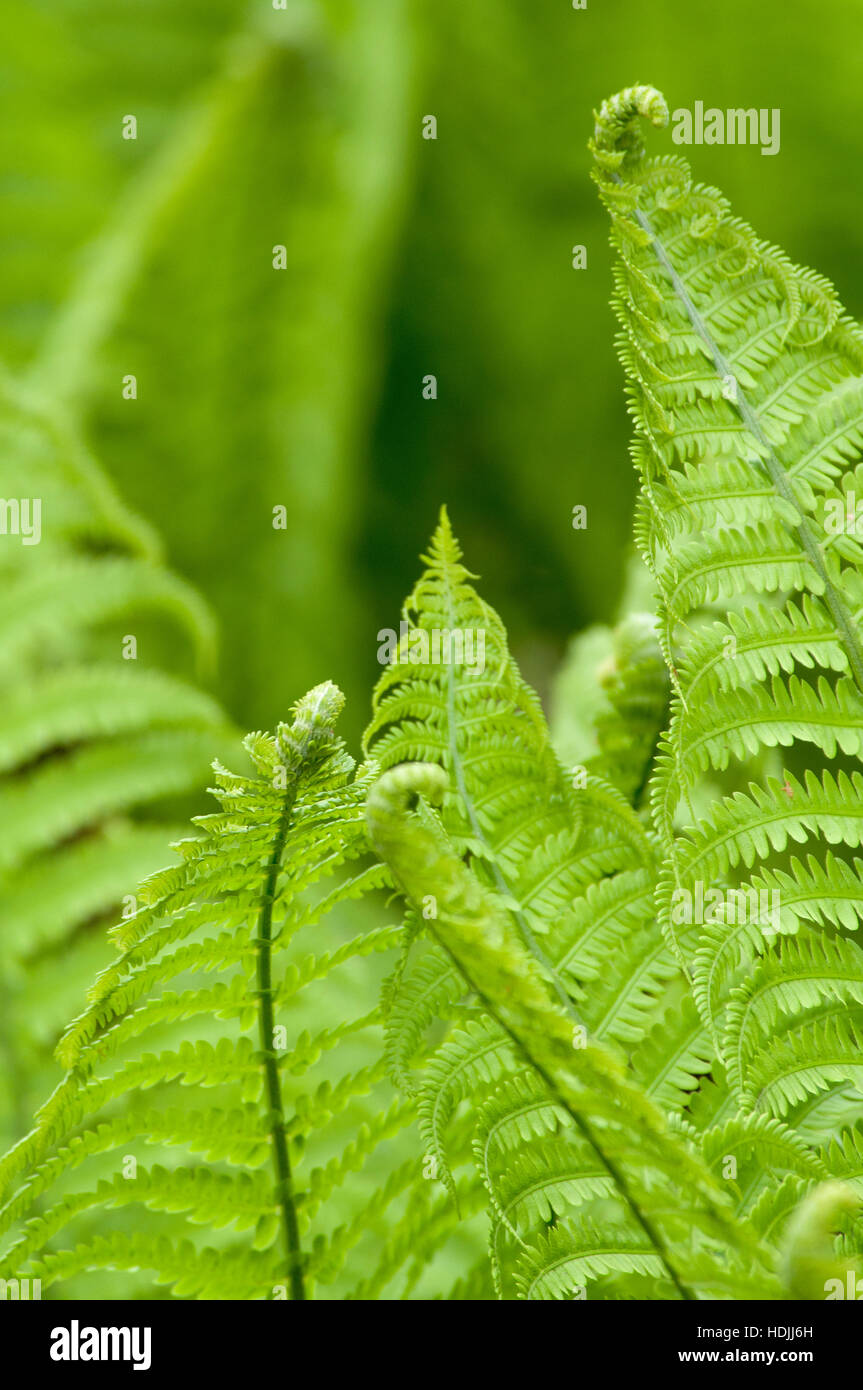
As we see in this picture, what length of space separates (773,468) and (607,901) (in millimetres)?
200

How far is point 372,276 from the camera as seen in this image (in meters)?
2.13

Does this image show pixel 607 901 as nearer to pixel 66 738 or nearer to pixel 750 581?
pixel 750 581

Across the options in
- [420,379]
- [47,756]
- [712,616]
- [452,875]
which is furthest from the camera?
[420,379]

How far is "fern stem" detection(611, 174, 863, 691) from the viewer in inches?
21.3

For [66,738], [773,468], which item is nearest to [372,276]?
[66,738]

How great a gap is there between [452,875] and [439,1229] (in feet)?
1.03

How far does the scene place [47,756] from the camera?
131cm

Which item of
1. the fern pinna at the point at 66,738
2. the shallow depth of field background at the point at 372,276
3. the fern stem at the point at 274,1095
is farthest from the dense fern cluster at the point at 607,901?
the shallow depth of field background at the point at 372,276

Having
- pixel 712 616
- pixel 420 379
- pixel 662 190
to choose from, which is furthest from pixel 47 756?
pixel 420 379

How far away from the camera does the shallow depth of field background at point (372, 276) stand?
1.91m

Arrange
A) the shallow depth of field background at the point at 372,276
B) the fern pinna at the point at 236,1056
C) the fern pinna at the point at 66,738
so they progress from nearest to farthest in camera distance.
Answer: the fern pinna at the point at 236,1056, the fern pinna at the point at 66,738, the shallow depth of field background at the point at 372,276

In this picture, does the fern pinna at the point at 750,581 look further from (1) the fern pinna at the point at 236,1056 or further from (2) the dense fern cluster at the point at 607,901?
(1) the fern pinna at the point at 236,1056
